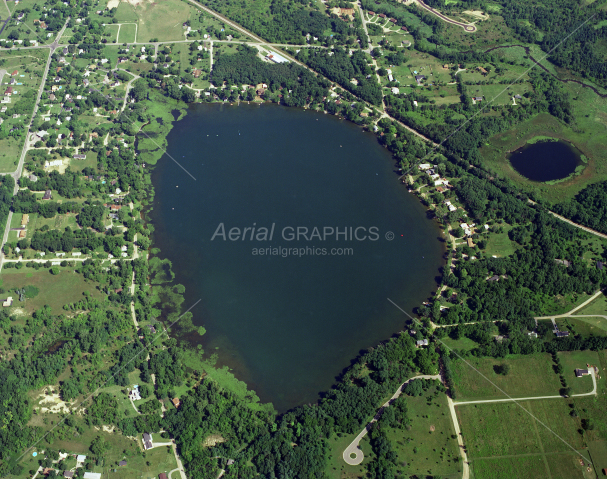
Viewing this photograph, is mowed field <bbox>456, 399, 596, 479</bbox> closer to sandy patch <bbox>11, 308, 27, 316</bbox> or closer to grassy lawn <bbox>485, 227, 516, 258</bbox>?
grassy lawn <bbox>485, 227, 516, 258</bbox>

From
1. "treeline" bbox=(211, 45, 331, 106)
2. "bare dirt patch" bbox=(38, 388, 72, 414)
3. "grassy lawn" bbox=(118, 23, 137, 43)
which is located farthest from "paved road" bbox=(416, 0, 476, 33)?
"bare dirt patch" bbox=(38, 388, 72, 414)

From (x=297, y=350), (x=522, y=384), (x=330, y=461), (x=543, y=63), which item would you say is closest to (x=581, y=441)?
(x=522, y=384)

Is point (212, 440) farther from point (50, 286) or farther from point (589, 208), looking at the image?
point (589, 208)

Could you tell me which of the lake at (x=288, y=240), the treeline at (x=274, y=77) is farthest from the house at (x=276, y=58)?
the lake at (x=288, y=240)

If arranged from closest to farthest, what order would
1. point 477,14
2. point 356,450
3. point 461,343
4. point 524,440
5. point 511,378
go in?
point 356,450
point 524,440
point 511,378
point 461,343
point 477,14

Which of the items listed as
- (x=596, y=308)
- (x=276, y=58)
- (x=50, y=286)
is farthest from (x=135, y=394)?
(x=276, y=58)

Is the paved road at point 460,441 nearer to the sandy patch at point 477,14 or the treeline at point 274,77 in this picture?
the treeline at point 274,77
